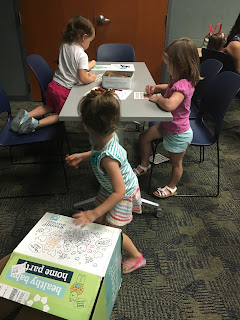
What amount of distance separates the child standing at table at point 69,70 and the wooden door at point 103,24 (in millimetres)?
1418

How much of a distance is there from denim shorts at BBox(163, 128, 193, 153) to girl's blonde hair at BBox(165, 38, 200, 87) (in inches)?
13.4

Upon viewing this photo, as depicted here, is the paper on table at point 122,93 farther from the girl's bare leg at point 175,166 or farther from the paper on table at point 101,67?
the paper on table at point 101,67

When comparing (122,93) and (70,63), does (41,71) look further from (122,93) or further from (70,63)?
(122,93)

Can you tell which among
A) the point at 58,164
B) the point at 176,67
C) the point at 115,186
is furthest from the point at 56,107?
the point at 115,186

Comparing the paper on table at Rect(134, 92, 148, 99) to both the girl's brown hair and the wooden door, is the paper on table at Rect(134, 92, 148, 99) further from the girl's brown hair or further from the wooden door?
the wooden door

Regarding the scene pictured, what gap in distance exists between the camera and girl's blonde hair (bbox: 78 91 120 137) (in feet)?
3.33

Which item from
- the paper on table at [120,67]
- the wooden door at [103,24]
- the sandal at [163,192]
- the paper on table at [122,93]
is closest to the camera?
the paper on table at [122,93]

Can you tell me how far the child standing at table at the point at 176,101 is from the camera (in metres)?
1.50

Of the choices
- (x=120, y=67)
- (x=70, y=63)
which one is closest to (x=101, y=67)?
(x=120, y=67)

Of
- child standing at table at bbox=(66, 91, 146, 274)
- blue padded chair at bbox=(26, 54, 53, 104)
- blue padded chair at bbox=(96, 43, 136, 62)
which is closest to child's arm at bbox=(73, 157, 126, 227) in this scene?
child standing at table at bbox=(66, 91, 146, 274)

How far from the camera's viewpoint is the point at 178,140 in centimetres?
172

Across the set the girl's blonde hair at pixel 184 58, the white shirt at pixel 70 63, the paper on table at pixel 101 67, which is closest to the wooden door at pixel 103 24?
the paper on table at pixel 101 67

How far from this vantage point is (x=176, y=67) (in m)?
1.56

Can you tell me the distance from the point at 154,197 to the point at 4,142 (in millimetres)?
1183
